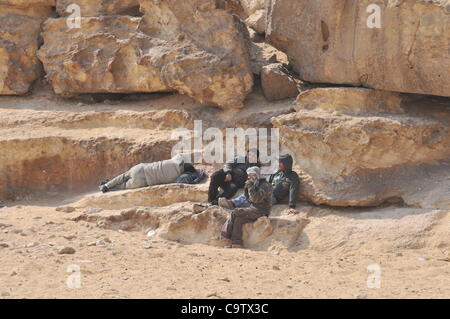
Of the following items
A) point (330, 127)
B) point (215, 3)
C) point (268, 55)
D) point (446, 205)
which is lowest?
point (446, 205)

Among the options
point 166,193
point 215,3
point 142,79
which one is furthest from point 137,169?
point 215,3

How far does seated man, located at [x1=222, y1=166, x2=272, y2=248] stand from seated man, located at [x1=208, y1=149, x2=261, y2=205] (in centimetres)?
56

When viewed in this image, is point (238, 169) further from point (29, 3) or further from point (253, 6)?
point (29, 3)

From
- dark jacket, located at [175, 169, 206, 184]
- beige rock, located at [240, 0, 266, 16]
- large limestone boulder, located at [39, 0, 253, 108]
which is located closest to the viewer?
dark jacket, located at [175, 169, 206, 184]

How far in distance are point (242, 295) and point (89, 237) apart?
2417mm

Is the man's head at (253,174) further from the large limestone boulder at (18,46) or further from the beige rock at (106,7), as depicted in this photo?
the large limestone boulder at (18,46)

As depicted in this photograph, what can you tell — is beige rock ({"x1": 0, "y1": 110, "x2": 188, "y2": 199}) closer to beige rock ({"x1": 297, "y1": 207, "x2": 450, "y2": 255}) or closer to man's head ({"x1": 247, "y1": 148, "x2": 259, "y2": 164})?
man's head ({"x1": 247, "y1": 148, "x2": 259, "y2": 164})

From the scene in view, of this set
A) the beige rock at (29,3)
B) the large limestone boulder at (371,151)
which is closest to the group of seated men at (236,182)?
the large limestone boulder at (371,151)

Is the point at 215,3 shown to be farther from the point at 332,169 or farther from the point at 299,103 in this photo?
the point at 332,169

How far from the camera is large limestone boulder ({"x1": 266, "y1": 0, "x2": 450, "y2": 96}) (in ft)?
23.8

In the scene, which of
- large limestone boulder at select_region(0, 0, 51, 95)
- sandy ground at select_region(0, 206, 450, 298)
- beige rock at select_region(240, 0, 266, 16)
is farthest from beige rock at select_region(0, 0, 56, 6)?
sandy ground at select_region(0, 206, 450, 298)

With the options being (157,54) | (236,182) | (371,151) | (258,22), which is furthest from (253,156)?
(258,22)

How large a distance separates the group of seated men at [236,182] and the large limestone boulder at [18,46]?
3.15m

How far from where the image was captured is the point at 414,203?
7.05 m
